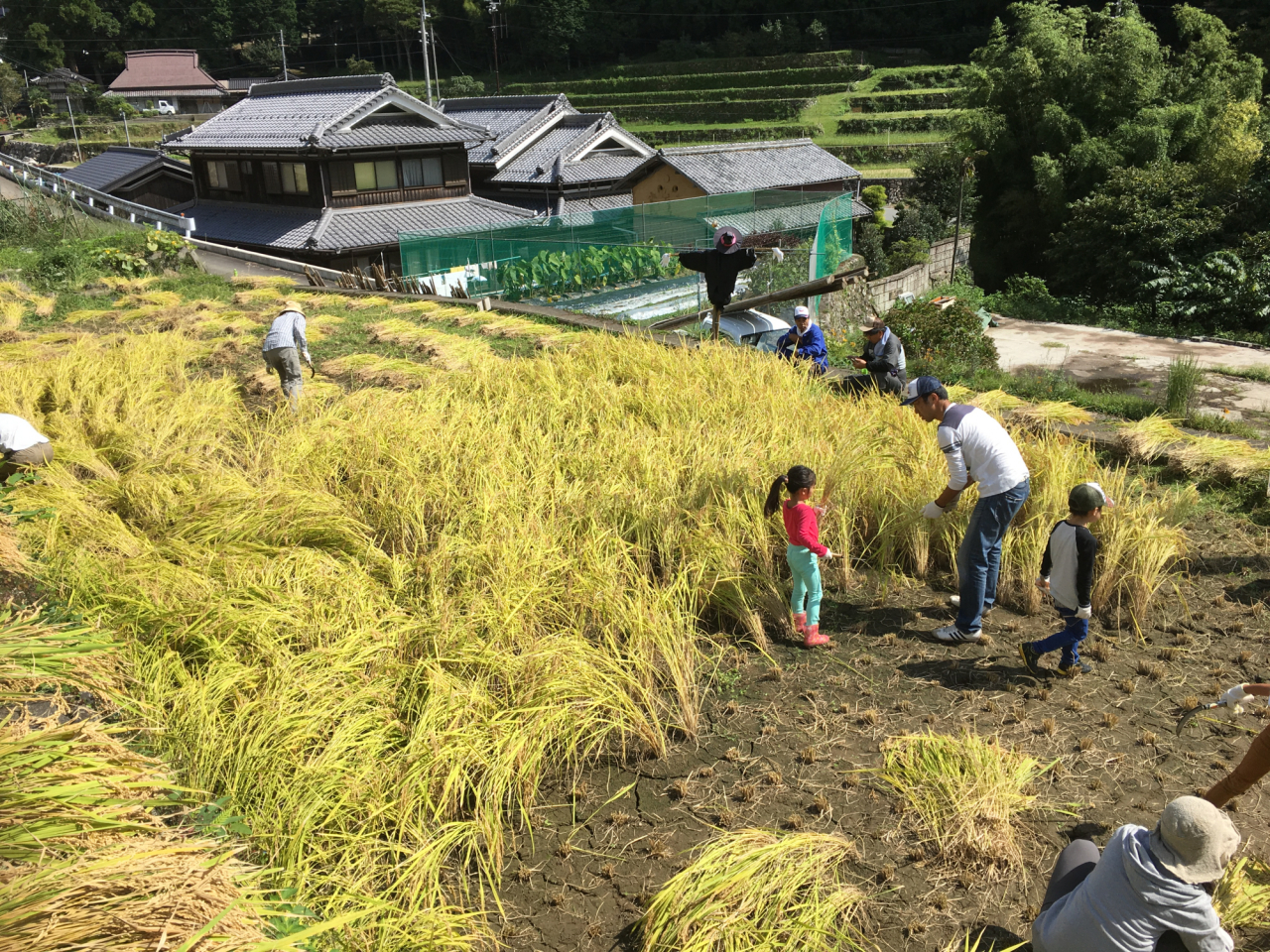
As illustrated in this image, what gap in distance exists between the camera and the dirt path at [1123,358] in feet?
38.4

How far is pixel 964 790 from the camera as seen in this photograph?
3252mm

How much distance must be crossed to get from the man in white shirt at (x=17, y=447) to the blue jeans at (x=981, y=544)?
5693 mm

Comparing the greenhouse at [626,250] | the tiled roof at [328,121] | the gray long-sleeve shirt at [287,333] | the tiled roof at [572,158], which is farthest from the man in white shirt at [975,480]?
the tiled roof at [572,158]

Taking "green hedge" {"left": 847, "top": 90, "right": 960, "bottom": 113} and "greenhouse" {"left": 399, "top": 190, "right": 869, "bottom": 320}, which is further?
"green hedge" {"left": 847, "top": 90, "right": 960, "bottom": 113}

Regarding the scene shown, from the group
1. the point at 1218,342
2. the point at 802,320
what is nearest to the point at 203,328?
the point at 802,320

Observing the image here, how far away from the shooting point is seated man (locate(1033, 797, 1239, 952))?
7.49ft

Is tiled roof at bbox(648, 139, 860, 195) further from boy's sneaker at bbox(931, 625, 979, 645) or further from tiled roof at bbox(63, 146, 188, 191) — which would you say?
boy's sneaker at bbox(931, 625, 979, 645)

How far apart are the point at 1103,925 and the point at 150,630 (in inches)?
151

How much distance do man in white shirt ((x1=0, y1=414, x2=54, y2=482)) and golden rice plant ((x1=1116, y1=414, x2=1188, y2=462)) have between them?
25.7ft

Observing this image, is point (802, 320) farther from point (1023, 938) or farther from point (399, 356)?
point (1023, 938)

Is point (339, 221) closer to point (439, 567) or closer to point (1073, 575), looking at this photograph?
point (439, 567)

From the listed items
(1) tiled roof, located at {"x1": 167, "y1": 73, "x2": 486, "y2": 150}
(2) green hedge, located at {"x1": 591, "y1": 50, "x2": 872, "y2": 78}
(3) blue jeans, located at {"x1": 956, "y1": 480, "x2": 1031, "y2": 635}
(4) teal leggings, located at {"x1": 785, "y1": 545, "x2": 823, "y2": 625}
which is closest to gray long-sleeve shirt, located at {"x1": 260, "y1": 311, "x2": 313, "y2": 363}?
(4) teal leggings, located at {"x1": 785, "y1": 545, "x2": 823, "y2": 625}

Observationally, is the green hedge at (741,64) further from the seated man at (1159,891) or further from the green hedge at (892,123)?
the seated man at (1159,891)

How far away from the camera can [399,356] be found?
10344 mm
